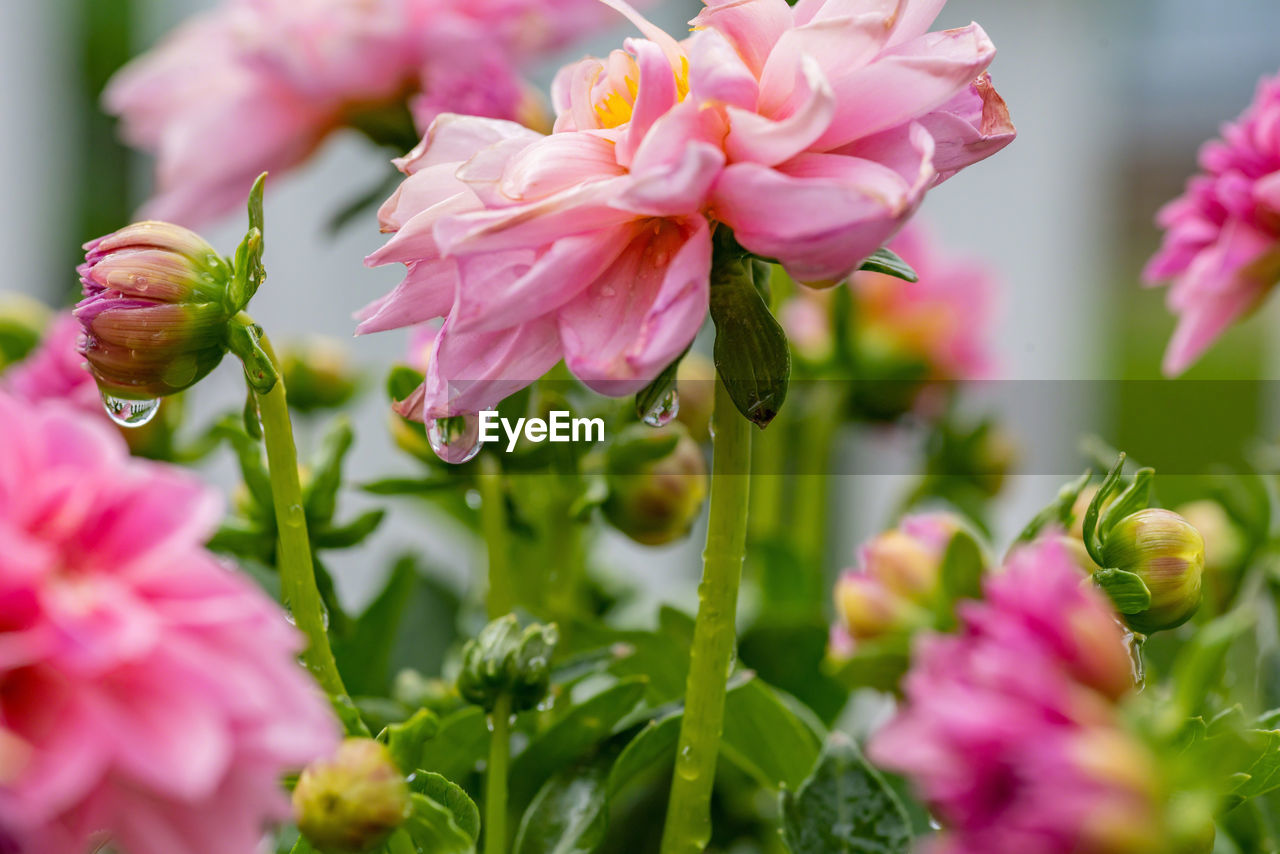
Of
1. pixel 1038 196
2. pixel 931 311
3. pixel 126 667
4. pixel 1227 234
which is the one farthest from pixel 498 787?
pixel 1038 196

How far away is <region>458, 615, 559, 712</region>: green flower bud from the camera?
27 centimetres

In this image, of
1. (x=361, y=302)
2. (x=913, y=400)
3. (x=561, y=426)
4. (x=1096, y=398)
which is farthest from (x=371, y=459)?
(x=561, y=426)

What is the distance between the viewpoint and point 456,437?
0.82 feet

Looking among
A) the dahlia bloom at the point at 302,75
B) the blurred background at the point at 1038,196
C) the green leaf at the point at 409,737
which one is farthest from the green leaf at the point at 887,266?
the blurred background at the point at 1038,196

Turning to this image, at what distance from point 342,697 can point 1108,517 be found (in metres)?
0.16

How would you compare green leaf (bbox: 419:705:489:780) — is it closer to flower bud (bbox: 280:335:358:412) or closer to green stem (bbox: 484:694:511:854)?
green stem (bbox: 484:694:511:854)

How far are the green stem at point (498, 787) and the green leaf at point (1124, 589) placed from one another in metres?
0.13

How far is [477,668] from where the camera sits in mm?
268

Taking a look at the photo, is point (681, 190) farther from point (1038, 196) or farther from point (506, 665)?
point (1038, 196)

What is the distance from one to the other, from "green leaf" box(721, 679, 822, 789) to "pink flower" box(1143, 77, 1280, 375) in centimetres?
16

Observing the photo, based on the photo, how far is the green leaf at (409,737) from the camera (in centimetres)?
23

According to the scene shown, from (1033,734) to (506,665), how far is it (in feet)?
0.48

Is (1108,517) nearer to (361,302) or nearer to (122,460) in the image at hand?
(122,460)

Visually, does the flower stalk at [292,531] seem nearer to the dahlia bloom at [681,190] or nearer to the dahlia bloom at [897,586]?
the dahlia bloom at [681,190]
